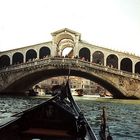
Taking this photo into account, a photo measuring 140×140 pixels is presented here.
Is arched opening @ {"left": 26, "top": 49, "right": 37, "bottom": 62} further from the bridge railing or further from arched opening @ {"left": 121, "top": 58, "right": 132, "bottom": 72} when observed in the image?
arched opening @ {"left": 121, "top": 58, "right": 132, "bottom": 72}

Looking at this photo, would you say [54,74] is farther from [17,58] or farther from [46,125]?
[46,125]

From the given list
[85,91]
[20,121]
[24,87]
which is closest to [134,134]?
[20,121]

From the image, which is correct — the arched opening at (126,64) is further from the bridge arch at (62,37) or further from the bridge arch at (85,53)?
the bridge arch at (62,37)

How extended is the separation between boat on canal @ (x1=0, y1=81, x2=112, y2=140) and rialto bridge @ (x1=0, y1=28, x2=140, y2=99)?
13.9 metres

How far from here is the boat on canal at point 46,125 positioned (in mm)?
3851

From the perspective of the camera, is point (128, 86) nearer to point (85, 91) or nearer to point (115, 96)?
point (115, 96)

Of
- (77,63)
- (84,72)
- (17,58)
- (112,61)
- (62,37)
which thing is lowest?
(84,72)

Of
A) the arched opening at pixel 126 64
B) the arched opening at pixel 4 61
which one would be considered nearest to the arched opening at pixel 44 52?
the arched opening at pixel 4 61

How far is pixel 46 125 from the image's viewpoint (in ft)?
15.5

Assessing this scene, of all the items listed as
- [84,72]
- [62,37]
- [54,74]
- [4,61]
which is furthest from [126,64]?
[4,61]

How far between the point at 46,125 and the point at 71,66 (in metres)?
14.7

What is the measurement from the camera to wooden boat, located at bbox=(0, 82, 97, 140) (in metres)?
3.85

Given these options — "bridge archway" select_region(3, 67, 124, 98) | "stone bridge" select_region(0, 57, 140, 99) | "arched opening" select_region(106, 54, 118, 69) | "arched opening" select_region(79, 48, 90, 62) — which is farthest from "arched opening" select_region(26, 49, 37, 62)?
"arched opening" select_region(106, 54, 118, 69)

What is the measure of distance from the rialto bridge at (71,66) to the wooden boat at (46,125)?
13935 mm
